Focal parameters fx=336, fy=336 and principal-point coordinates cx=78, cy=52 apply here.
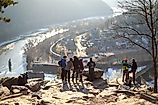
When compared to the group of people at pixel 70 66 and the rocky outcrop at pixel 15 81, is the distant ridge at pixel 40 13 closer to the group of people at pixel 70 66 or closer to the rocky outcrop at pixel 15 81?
the rocky outcrop at pixel 15 81

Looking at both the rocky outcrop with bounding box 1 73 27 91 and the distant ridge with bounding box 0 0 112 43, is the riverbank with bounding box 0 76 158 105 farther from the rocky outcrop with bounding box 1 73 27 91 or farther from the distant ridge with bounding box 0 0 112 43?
the distant ridge with bounding box 0 0 112 43

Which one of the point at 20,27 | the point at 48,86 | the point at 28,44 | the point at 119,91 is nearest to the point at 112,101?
the point at 119,91

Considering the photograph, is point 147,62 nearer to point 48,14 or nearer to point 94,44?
point 94,44

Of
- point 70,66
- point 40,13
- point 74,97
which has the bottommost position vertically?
point 74,97

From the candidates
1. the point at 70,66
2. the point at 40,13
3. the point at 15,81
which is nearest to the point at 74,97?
the point at 70,66

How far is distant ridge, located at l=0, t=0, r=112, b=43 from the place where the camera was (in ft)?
418

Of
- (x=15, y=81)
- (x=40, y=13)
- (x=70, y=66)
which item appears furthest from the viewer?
(x=40, y=13)

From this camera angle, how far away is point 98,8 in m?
186

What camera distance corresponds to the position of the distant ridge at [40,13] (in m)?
127

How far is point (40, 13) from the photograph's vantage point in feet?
483

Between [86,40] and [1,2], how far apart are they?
314 ft

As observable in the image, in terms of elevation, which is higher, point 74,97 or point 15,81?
point 15,81

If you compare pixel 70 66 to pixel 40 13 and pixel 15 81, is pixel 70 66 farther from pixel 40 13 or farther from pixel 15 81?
pixel 40 13

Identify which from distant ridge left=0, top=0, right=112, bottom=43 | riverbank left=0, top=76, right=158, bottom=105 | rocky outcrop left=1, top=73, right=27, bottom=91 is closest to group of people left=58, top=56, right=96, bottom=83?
riverbank left=0, top=76, right=158, bottom=105
